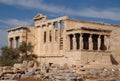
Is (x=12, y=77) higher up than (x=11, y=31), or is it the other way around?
(x=11, y=31)

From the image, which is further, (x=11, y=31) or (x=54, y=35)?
(x=11, y=31)

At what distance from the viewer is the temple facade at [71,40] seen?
40281mm

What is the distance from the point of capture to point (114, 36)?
1831 inches

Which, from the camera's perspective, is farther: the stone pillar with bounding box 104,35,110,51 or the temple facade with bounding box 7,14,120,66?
the stone pillar with bounding box 104,35,110,51

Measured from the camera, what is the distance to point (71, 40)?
43094mm

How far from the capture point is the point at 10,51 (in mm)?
43344

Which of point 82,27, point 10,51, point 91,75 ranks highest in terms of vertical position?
point 82,27

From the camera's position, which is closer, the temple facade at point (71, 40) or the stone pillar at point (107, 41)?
the temple facade at point (71, 40)

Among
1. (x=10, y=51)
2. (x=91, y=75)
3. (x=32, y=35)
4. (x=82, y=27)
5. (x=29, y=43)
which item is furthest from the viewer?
(x=32, y=35)

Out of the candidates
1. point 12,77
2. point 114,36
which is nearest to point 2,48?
point 114,36

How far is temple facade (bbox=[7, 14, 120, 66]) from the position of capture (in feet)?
132

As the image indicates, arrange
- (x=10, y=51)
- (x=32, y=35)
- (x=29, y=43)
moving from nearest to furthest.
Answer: (x=10, y=51), (x=29, y=43), (x=32, y=35)

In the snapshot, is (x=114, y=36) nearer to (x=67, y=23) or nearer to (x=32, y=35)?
(x=67, y=23)

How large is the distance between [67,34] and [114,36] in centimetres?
804
